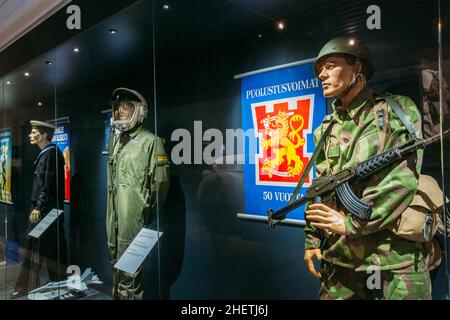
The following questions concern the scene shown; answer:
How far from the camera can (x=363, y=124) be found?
133cm

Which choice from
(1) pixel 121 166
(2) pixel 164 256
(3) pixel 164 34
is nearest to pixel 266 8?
(3) pixel 164 34

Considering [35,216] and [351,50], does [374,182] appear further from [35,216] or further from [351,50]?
[35,216]

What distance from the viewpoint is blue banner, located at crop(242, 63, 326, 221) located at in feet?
5.28

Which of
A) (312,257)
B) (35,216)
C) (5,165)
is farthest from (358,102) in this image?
(5,165)

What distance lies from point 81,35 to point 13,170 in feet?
5.40

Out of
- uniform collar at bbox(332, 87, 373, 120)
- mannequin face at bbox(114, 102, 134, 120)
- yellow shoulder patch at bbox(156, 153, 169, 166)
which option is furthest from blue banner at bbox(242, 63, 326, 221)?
mannequin face at bbox(114, 102, 134, 120)

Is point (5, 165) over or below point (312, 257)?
over

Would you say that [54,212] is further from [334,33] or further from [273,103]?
[334,33]

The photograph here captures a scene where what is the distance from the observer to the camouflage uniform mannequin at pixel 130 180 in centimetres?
228

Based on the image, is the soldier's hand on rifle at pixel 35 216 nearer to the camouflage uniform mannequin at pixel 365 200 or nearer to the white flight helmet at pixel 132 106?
the white flight helmet at pixel 132 106

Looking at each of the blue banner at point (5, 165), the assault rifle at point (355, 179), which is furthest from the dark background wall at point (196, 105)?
the blue banner at point (5, 165)

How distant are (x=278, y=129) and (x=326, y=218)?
0.53 meters

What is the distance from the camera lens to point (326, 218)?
1348mm

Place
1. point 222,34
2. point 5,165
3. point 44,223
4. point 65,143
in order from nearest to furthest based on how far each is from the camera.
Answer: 1. point 222,34
2. point 65,143
3. point 44,223
4. point 5,165
